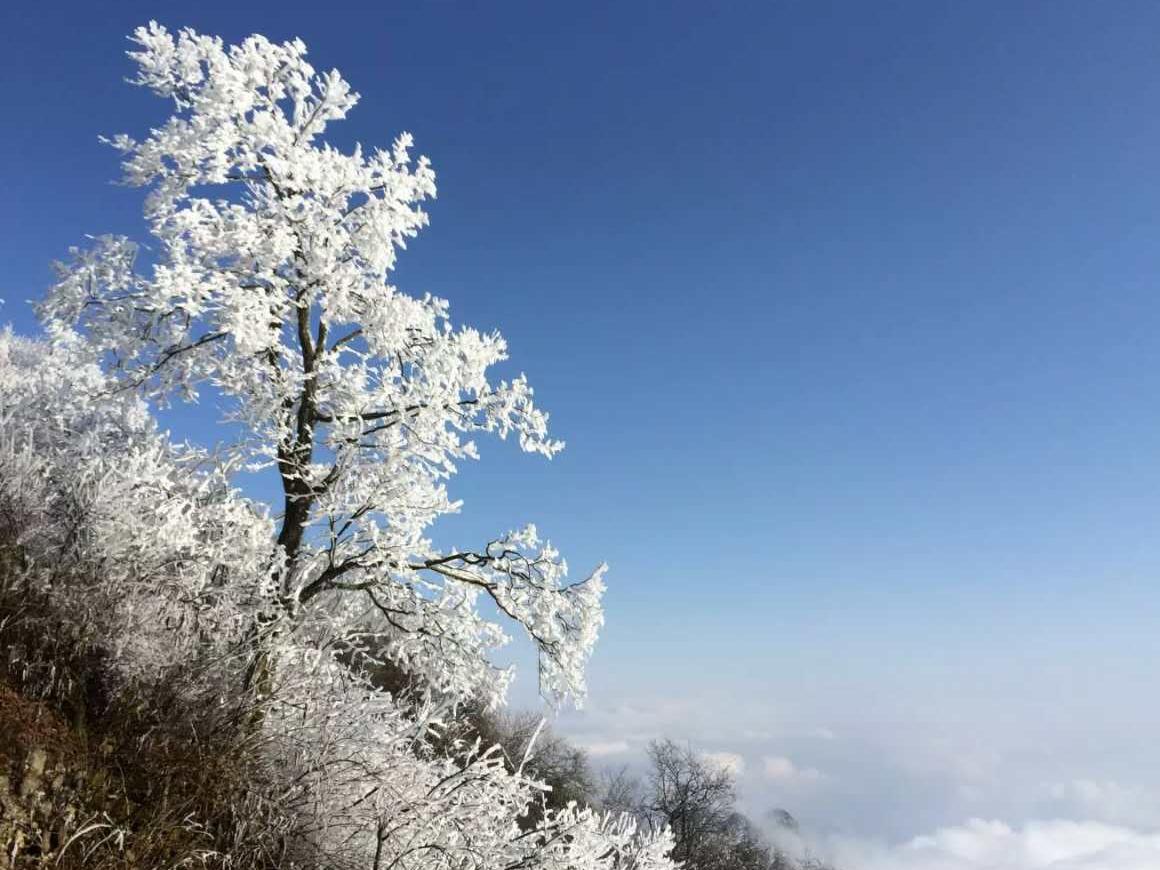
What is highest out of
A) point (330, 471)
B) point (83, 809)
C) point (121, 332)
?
point (121, 332)

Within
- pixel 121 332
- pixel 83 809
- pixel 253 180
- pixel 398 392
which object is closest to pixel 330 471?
pixel 398 392

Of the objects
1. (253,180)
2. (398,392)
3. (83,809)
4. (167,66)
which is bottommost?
(83,809)

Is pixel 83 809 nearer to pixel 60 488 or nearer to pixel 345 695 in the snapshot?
pixel 345 695

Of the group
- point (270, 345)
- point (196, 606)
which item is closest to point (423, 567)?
point (196, 606)

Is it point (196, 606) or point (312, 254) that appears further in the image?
point (196, 606)

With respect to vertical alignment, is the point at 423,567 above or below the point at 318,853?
above

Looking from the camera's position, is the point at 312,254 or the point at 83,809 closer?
the point at 83,809

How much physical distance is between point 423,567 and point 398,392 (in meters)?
2.26

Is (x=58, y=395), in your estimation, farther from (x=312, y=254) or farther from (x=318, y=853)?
(x=318, y=853)

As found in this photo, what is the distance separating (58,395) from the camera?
9.81 meters

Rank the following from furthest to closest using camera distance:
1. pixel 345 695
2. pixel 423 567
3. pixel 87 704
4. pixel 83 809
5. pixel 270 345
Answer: pixel 423 567
pixel 270 345
pixel 345 695
pixel 87 704
pixel 83 809

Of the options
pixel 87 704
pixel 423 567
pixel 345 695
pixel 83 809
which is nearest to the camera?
pixel 83 809

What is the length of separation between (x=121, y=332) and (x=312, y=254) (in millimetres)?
2234

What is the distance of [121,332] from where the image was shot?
823 centimetres
